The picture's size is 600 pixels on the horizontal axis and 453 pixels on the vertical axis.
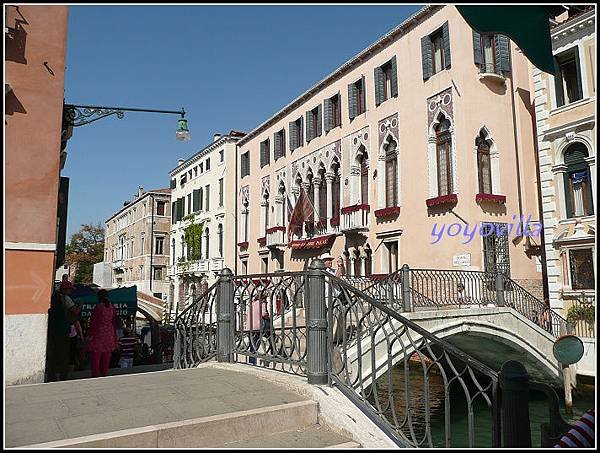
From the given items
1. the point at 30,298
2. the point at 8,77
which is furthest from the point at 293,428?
the point at 8,77

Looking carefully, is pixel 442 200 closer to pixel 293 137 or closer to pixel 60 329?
pixel 293 137

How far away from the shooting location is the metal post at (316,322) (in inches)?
173

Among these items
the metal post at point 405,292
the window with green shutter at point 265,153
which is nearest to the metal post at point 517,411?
the metal post at point 405,292

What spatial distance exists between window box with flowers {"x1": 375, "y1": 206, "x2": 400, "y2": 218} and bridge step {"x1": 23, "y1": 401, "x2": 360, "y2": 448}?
42.8 feet

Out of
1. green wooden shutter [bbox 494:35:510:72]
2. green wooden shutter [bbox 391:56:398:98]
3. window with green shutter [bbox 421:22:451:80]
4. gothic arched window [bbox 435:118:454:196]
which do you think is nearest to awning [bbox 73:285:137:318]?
gothic arched window [bbox 435:118:454:196]

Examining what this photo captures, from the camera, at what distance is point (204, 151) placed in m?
33.2

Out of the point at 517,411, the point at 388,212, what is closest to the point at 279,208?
the point at 388,212

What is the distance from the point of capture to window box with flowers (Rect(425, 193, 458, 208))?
14.6 metres

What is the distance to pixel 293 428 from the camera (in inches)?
156

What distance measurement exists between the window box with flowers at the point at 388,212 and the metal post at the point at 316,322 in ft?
40.9

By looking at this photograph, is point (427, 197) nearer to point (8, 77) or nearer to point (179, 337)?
point (179, 337)

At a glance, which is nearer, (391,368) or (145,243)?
(391,368)

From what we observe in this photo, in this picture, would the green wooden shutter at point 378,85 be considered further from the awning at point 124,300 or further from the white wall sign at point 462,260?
the awning at point 124,300

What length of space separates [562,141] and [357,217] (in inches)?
279
